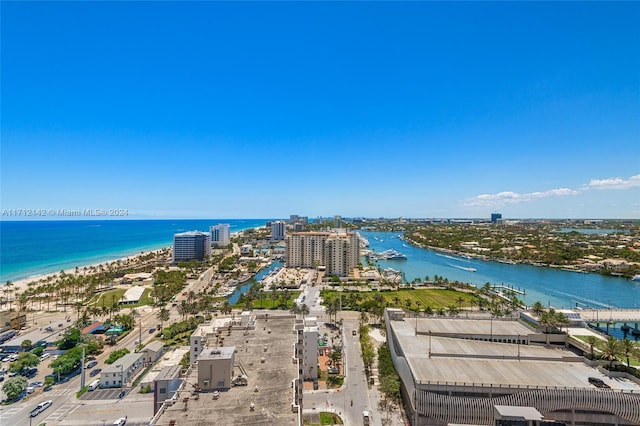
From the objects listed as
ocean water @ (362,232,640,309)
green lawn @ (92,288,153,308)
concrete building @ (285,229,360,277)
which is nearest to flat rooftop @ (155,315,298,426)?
green lawn @ (92,288,153,308)

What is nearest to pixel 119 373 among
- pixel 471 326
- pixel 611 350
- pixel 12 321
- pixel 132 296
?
pixel 12 321

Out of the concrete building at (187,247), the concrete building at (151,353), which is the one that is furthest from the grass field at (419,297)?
the concrete building at (187,247)

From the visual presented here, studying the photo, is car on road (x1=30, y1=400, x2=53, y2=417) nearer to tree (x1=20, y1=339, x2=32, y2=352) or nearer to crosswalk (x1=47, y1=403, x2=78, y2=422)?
crosswalk (x1=47, y1=403, x2=78, y2=422)

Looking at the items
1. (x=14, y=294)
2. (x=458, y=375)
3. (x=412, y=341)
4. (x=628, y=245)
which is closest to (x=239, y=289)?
(x=14, y=294)

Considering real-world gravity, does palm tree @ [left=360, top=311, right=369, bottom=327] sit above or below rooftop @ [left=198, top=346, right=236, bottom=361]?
below

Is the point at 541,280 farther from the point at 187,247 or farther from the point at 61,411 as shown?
the point at 187,247

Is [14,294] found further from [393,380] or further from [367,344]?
[393,380]
